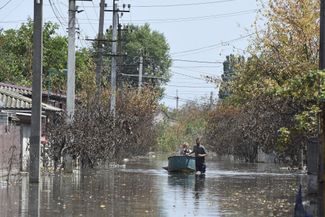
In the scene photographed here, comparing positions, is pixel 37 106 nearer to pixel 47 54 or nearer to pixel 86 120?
pixel 86 120

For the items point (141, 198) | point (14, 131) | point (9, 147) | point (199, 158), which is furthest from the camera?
point (199, 158)

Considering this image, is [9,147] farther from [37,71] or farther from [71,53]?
[71,53]

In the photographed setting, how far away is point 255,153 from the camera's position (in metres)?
67.4

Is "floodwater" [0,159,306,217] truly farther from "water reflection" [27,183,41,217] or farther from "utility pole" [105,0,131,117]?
"utility pole" [105,0,131,117]

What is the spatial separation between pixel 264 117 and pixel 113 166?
445 inches

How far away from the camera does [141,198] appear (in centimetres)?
2234

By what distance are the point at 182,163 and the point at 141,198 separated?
1656cm

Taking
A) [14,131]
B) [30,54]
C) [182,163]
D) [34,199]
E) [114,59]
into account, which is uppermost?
[30,54]

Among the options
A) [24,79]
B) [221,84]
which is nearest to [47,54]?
[24,79]

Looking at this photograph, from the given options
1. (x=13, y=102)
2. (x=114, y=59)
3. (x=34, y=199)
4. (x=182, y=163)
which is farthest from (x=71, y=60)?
(x=114, y=59)

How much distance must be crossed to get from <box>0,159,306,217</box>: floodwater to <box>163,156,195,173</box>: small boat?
22.4ft

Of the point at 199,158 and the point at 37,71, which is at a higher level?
the point at 37,71

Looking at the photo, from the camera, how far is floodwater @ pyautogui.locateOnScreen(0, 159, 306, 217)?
18.6m

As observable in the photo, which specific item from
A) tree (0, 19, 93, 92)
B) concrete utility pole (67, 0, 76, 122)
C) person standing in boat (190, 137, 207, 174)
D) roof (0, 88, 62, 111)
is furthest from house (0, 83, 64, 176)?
tree (0, 19, 93, 92)
